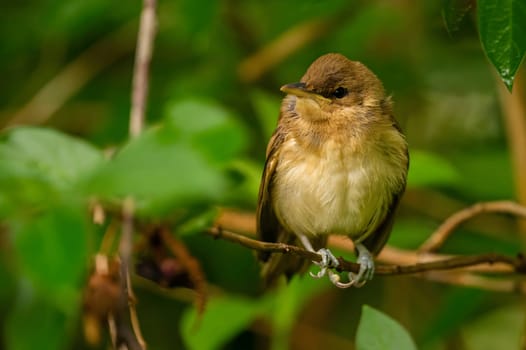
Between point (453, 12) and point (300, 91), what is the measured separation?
693 mm

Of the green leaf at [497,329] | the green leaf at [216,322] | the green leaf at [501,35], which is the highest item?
the green leaf at [501,35]

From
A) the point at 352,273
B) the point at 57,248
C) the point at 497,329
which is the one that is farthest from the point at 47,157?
the point at 497,329

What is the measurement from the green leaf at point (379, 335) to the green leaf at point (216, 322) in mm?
948

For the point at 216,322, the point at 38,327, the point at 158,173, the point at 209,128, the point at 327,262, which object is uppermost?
the point at 158,173

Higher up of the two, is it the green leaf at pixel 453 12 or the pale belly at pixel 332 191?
the green leaf at pixel 453 12

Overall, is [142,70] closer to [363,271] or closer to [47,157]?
[47,157]

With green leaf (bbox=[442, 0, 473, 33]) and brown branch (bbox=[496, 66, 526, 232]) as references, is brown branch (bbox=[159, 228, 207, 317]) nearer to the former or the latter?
green leaf (bbox=[442, 0, 473, 33])

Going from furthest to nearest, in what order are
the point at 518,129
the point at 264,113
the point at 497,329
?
1. the point at 497,329
2. the point at 518,129
3. the point at 264,113

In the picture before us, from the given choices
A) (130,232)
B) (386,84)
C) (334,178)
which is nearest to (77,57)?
(386,84)

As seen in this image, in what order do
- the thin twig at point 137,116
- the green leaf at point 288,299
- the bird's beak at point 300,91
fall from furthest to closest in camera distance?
the green leaf at point 288,299, the bird's beak at point 300,91, the thin twig at point 137,116

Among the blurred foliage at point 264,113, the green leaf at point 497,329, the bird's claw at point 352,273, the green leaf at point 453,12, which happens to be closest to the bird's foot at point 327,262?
the bird's claw at point 352,273

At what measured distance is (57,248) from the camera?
5.93 ft

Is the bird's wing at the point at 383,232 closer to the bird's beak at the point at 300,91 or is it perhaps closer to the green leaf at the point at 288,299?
the green leaf at the point at 288,299

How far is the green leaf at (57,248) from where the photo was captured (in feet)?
5.86
